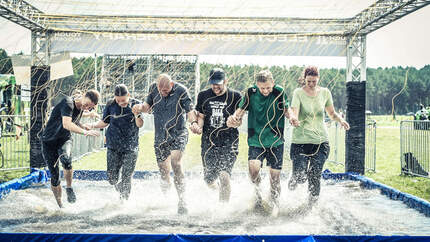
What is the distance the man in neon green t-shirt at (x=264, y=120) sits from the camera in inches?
189

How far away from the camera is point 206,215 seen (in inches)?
198

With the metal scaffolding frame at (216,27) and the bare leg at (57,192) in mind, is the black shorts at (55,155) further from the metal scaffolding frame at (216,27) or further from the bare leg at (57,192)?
the metal scaffolding frame at (216,27)

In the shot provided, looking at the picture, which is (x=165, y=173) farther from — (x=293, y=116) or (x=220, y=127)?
(x=293, y=116)

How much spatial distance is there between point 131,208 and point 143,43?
4478mm

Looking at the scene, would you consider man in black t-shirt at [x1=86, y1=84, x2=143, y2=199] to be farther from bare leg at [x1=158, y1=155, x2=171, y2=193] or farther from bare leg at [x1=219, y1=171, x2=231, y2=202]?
bare leg at [x1=219, y1=171, x2=231, y2=202]

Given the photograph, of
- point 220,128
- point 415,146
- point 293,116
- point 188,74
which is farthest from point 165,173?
point 415,146

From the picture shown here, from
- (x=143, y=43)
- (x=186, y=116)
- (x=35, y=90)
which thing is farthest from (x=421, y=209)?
(x=35, y=90)

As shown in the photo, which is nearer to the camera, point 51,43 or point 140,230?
point 140,230

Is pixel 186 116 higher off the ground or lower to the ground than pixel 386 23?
lower

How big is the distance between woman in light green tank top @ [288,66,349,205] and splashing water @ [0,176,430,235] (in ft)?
1.68

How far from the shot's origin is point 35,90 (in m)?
7.92

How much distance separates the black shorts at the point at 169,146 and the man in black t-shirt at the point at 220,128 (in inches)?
10.7

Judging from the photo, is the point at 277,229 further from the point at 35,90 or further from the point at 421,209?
the point at 35,90

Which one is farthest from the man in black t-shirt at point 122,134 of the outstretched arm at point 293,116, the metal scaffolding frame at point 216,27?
the metal scaffolding frame at point 216,27
